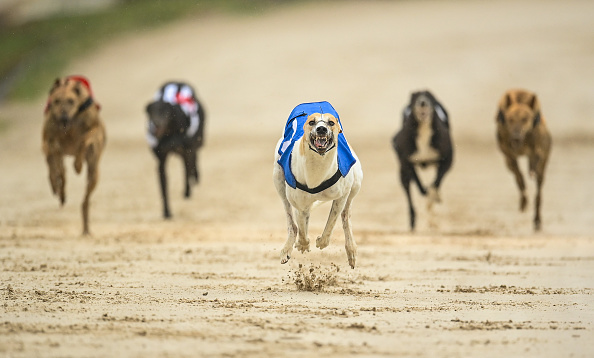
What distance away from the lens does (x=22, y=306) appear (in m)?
5.50

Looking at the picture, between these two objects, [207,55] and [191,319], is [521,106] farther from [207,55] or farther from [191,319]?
[207,55]

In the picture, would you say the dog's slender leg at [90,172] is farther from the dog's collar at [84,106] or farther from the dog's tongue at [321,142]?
the dog's tongue at [321,142]

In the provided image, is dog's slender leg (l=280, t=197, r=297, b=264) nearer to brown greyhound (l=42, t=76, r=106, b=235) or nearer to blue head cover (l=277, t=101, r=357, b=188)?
blue head cover (l=277, t=101, r=357, b=188)

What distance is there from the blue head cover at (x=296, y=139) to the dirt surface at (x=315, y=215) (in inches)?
31.9

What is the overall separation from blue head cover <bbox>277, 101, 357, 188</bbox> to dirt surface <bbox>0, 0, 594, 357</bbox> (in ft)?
2.66

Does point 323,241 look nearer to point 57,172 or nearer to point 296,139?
point 296,139

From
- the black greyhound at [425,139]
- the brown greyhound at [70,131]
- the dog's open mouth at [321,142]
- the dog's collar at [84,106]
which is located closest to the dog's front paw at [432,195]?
the black greyhound at [425,139]

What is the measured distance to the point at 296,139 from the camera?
6.56 meters

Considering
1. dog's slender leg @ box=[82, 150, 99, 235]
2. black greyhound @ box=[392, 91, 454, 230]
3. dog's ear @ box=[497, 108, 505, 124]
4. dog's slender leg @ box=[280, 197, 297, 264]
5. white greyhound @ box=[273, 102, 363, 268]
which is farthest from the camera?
dog's ear @ box=[497, 108, 505, 124]

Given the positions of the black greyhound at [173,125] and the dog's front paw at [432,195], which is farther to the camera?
the black greyhound at [173,125]

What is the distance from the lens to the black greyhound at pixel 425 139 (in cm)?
1053

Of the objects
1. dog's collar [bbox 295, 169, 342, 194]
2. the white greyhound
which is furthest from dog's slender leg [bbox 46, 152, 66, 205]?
dog's collar [bbox 295, 169, 342, 194]

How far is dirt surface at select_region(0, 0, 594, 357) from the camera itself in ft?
16.2

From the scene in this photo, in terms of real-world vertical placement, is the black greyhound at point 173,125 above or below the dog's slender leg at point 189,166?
above
